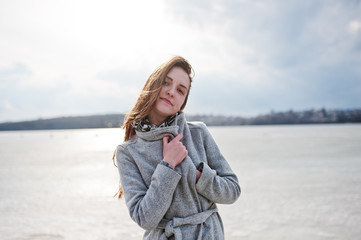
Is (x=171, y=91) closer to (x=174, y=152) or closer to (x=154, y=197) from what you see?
(x=174, y=152)

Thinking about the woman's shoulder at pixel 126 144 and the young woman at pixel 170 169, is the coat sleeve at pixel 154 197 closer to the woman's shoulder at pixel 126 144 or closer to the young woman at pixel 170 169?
the young woman at pixel 170 169

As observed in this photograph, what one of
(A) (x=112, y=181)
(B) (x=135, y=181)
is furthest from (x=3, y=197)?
(B) (x=135, y=181)

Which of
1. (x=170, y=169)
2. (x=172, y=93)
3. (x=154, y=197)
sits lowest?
(x=154, y=197)

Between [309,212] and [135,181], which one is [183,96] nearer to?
[135,181]

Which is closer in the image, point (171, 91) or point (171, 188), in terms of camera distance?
point (171, 188)

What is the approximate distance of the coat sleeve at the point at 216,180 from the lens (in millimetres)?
1776

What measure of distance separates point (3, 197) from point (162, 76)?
823 cm

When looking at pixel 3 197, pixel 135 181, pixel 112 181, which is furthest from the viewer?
pixel 112 181

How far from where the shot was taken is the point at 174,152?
1760mm

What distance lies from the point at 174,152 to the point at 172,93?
0.36m

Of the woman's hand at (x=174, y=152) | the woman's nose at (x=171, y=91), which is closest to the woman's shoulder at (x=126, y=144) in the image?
the woman's hand at (x=174, y=152)

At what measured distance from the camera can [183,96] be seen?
76.6 inches

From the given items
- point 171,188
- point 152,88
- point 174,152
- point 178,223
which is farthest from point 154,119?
point 178,223

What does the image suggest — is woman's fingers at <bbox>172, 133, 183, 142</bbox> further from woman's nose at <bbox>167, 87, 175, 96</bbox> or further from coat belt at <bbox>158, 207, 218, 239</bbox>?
coat belt at <bbox>158, 207, 218, 239</bbox>
